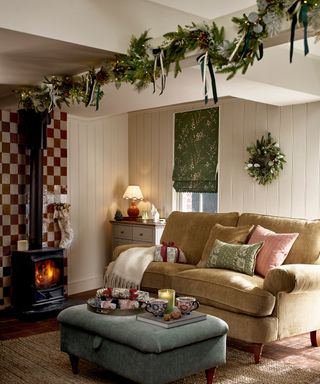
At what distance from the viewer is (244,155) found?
599 cm

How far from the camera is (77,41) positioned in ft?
10.9

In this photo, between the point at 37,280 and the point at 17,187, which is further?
the point at 17,187

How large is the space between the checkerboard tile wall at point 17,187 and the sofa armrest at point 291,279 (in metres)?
2.93

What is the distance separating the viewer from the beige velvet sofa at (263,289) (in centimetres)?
378

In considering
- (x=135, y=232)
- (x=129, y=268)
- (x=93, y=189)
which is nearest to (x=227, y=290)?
(x=129, y=268)

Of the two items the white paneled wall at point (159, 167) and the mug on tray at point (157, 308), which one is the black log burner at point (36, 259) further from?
the mug on tray at point (157, 308)

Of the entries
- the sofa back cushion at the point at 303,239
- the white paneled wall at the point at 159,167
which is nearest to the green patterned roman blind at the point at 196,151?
the white paneled wall at the point at 159,167

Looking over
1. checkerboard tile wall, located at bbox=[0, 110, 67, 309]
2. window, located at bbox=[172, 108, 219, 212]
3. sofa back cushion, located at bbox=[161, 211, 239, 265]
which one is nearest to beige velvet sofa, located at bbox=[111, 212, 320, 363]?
sofa back cushion, located at bbox=[161, 211, 239, 265]

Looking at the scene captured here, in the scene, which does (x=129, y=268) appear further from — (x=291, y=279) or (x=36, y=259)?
(x=291, y=279)

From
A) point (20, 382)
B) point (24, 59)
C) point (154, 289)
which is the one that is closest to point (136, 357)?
point (20, 382)

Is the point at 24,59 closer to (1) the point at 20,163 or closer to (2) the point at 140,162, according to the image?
(1) the point at 20,163

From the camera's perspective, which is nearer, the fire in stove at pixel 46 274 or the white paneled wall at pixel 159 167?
the fire in stove at pixel 46 274

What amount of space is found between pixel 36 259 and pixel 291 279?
2652 mm

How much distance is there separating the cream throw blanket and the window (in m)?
1.49
